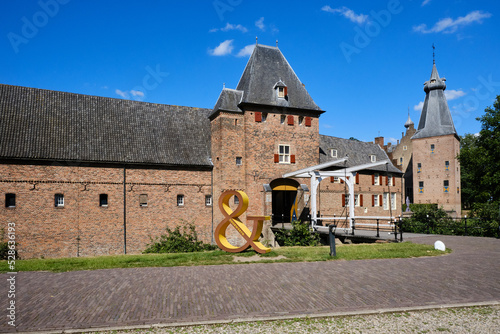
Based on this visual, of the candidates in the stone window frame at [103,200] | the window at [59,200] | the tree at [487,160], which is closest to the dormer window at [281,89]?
the stone window frame at [103,200]

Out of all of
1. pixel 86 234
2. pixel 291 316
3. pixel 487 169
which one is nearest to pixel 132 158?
pixel 86 234

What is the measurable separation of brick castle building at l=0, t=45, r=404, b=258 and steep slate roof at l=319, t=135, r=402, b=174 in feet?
13.0

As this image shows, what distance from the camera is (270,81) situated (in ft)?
79.8

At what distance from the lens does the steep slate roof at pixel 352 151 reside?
98.5ft

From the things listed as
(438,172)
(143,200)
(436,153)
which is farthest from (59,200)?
(438,172)

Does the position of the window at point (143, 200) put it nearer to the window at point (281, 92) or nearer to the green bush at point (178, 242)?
the green bush at point (178, 242)

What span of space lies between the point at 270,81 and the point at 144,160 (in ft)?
30.5

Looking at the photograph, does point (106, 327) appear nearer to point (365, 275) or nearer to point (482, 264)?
point (365, 275)

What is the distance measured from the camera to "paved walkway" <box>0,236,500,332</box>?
20.0ft

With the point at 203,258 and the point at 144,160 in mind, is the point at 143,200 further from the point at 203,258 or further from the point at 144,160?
the point at 203,258

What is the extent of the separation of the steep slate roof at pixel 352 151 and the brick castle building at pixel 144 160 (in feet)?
13.0

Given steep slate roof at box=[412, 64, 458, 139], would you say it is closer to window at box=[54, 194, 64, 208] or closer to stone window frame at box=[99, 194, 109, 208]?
stone window frame at box=[99, 194, 109, 208]

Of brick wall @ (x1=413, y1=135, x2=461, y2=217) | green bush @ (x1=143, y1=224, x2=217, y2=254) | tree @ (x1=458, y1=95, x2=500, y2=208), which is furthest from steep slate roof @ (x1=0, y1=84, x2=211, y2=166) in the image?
brick wall @ (x1=413, y1=135, x2=461, y2=217)

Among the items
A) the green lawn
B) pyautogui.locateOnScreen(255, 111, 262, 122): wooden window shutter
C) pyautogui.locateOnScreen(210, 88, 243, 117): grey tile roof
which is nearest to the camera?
the green lawn
